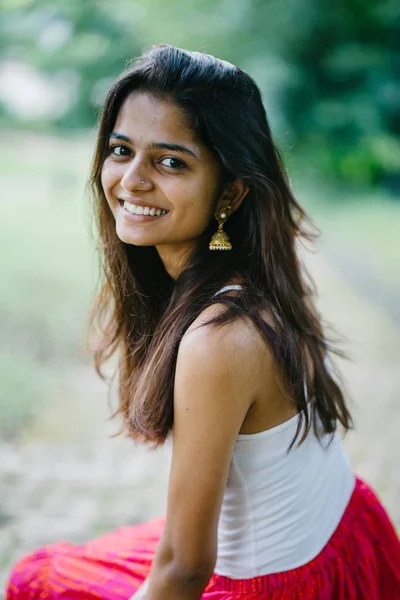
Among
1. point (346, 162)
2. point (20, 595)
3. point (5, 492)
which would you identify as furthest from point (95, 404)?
point (346, 162)

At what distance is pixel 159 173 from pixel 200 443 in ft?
2.03

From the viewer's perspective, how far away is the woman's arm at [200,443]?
4.39 feet

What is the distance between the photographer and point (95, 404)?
13.0 ft

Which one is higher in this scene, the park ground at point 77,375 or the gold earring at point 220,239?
the gold earring at point 220,239

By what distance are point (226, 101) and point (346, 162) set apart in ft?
26.3

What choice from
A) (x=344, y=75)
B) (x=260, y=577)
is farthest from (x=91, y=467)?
(x=344, y=75)

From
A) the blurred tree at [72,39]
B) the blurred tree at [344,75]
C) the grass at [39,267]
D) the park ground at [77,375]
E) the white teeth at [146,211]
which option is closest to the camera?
the white teeth at [146,211]

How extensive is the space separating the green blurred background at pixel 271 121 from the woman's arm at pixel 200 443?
10.0 feet

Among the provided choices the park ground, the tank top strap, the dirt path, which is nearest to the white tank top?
the tank top strap

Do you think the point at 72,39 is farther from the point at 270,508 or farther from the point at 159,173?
the point at 270,508

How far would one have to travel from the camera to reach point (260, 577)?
1526mm

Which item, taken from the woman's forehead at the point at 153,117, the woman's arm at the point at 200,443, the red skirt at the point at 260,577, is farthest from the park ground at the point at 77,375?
the woman's forehead at the point at 153,117

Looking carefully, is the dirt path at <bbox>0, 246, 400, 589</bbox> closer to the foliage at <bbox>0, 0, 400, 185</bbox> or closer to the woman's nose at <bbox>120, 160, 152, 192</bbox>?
the woman's nose at <bbox>120, 160, 152, 192</bbox>

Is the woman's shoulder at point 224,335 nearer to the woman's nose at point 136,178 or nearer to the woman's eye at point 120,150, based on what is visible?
the woman's nose at point 136,178
